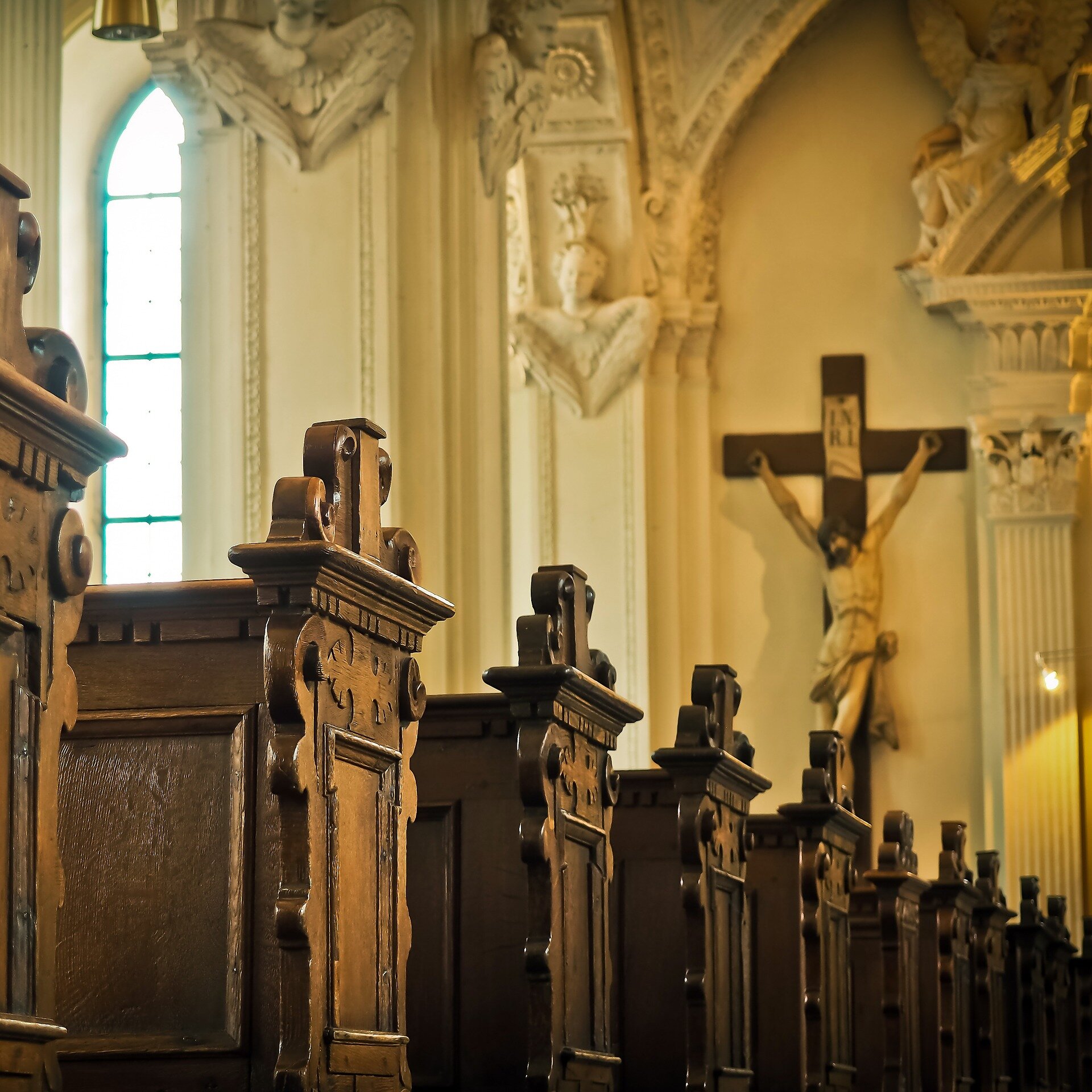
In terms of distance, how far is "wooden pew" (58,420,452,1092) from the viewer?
122 inches

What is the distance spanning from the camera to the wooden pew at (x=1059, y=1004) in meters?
10.2

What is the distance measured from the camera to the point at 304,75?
675 centimetres

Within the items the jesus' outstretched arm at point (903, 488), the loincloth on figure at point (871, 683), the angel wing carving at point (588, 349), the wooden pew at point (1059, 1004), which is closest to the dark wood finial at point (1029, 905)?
the wooden pew at point (1059, 1004)

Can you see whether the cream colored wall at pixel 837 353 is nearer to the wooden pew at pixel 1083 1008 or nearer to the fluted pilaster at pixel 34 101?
the wooden pew at pixel 1083 1008

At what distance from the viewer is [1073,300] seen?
12.4m

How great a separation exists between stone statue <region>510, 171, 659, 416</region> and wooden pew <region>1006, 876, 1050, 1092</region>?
14.0 feet

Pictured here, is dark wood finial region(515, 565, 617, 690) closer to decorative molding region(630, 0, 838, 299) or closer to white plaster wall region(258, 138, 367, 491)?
white plaster wall region(258, 138, 367, 491)

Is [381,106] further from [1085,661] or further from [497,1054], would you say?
[1085,661]

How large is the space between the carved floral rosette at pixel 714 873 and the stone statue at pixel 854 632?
6.85 meters

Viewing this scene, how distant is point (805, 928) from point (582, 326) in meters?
6.84

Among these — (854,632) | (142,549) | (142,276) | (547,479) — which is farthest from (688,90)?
(142,549)

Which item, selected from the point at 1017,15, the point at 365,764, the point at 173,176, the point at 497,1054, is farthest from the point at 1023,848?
the point at 365,764

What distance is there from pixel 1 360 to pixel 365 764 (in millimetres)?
1405

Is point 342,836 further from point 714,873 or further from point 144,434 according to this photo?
point 144,434
